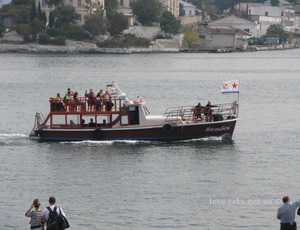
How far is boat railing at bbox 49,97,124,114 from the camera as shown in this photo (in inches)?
2263

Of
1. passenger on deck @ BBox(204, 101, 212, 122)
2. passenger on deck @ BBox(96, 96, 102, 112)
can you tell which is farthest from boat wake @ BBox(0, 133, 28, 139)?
passenger on deck @ BBox(204, 101, 212, 122)

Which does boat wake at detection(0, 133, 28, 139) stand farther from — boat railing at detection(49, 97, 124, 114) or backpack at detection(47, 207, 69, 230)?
backpack at detection(47, 207, 69, 230)

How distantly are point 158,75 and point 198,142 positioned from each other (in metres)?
74.8

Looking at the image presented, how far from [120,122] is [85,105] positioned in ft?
5.97

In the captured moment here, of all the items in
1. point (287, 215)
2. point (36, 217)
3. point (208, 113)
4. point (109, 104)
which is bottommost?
point (208, 113)

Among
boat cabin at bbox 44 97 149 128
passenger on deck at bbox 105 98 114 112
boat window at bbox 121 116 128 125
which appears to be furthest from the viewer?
passenger on deck at bbox 105 98 114 112

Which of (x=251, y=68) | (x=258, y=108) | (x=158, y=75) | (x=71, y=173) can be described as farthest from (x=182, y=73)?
(x=71, y=173)

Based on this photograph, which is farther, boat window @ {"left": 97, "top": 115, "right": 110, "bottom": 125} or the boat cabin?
boat window @ {"left": 97, "top": 115, "right": 110, "bottom": 125}

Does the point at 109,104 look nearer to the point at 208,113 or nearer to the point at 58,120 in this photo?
the point at 58,120

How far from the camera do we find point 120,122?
57375 millimetres

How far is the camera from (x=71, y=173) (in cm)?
4947

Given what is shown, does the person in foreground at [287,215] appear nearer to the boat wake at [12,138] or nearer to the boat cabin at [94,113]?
the boat cabin at [94,113]

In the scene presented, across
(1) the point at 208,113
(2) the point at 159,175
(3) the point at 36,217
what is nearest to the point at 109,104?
(1) the point at 208,113

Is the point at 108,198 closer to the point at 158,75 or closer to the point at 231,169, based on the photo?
the point at 231,169
